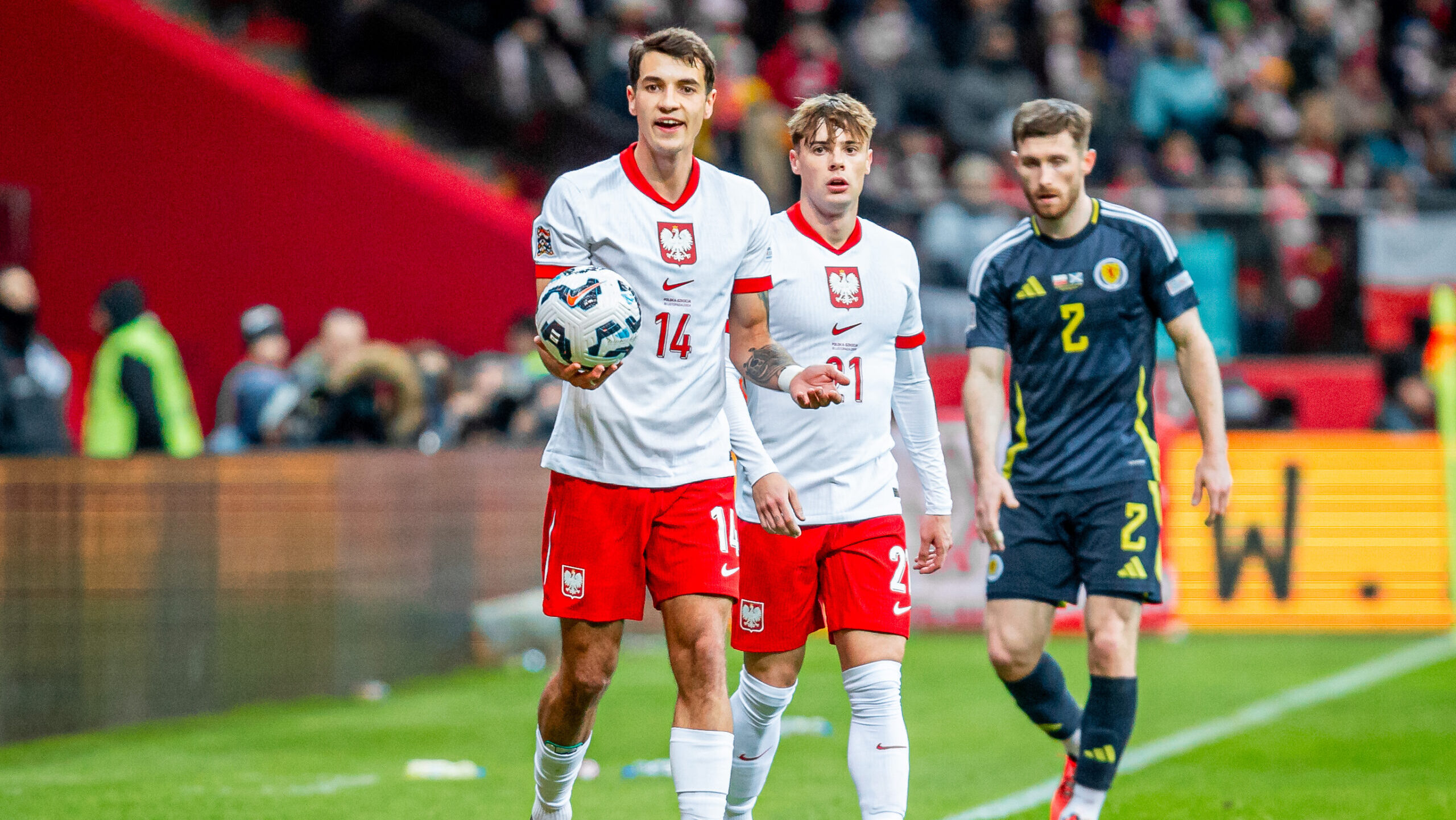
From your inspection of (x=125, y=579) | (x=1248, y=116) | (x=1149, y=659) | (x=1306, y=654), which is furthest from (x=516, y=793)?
(x=1248, y=116)

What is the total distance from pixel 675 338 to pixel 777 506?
23.7 inches

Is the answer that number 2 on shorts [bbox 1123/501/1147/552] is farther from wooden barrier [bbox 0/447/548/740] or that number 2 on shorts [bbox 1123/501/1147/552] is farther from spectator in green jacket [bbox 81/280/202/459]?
spectator in green jacket [bbox 81/280/202/459]

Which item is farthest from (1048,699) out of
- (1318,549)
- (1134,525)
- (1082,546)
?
(1318,549)

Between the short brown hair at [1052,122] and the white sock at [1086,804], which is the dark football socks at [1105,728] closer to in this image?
the white sock at [1086,804]

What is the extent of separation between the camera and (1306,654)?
13.5 m

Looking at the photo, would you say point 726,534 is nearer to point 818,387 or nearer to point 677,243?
point 818,387

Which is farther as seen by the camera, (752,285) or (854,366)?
(854,366)

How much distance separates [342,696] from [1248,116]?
12.3 meters

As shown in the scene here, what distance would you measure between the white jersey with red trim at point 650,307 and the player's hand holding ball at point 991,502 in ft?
4.27

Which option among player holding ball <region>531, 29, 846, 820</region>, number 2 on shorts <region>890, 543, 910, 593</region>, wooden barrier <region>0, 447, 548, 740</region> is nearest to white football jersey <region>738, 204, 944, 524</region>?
number 2 on shorts <region>890, 543, 910, 593</region>

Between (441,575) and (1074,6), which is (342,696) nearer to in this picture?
(441,575)

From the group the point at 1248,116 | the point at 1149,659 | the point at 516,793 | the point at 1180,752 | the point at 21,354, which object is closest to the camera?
the point at 516,793

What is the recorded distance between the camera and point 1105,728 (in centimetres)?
655

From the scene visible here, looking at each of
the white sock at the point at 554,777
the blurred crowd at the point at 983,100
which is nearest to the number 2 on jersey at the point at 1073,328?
the white sock at the point at 554,777
